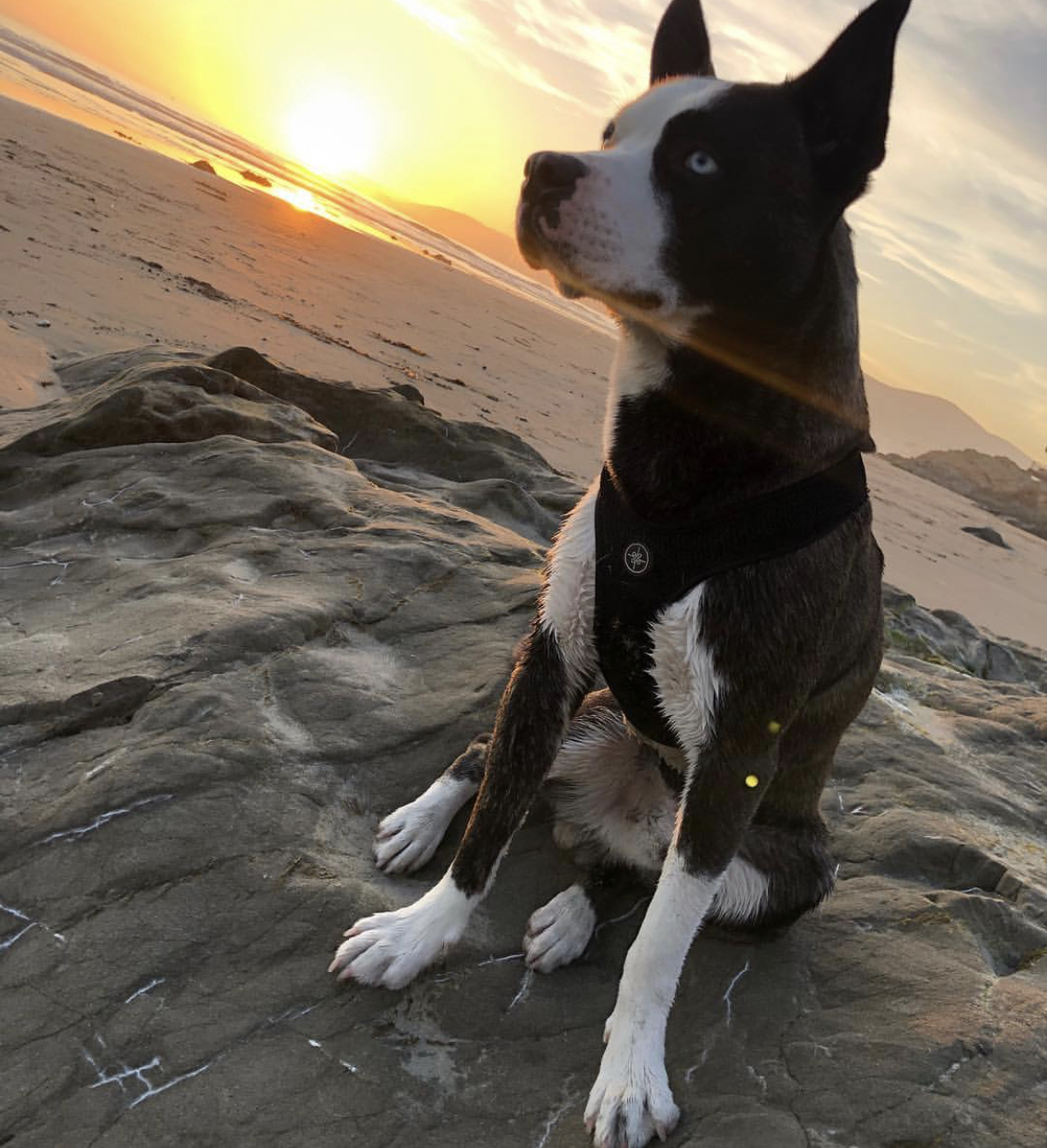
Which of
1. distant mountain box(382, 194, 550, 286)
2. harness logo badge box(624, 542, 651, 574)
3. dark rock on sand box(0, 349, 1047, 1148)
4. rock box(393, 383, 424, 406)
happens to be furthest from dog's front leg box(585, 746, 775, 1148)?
distant mountain box(382, 194, 550, 286)

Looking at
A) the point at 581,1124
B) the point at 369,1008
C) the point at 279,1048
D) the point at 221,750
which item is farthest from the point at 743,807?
the point at 221,750

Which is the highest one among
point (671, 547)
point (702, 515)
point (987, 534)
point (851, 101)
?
point (851, 101)

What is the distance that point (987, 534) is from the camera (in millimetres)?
17656

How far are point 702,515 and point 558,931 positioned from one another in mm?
1308

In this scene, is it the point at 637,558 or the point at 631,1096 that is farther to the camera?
the point at 637,558

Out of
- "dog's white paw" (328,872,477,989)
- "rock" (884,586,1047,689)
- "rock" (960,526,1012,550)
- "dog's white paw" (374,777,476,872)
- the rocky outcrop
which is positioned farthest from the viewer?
the rocky outcrop

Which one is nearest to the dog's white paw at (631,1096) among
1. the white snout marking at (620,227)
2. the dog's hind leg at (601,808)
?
the dog's hind leg at (601,808)

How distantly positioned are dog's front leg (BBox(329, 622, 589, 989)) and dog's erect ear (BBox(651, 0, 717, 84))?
5.67 ft

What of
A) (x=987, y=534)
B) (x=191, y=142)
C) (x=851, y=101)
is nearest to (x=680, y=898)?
(x=851, y=101)

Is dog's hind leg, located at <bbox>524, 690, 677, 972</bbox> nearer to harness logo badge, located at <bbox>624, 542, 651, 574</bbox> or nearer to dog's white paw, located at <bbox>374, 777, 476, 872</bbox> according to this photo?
dog's white paw, located at <bbox>374, 777, 476, 872</bbox>

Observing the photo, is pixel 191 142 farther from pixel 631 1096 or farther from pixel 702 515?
pixel 631 1096

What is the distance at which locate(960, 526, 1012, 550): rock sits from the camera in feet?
57.2

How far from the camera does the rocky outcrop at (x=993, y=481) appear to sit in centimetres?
2323

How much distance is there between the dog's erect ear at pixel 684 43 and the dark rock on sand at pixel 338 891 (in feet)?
7.65
